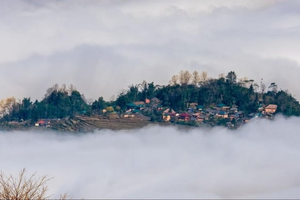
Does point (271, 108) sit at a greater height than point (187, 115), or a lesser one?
greater

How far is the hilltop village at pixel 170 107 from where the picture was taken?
219ft

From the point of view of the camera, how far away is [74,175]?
215 ft

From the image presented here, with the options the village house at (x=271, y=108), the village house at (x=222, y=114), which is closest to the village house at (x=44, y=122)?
the village house at (x=222, y=114)

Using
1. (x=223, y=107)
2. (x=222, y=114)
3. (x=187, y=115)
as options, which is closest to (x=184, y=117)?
(x=187, y=115)

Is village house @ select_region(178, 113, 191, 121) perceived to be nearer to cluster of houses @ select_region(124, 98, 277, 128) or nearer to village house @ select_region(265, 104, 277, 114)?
cluster of houses @ select_region(124, 98, 277, 128)

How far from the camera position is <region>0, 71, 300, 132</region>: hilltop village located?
66.7 m

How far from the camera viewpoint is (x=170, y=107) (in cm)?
6744

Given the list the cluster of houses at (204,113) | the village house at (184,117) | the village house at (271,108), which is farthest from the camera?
the village house at (271,108)

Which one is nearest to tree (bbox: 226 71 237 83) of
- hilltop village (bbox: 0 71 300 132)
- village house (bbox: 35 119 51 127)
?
hilltop village (bbox: 0 71 300 132)

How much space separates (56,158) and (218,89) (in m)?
20.5

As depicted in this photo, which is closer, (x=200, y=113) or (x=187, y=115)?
(x=187, y=115)

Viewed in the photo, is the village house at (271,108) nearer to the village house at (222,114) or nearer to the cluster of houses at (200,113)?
the cluster of houses at (200,113)

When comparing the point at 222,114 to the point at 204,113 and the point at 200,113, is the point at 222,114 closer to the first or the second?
the point at 204,113

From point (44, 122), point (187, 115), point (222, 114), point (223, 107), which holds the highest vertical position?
point (223, 107)
